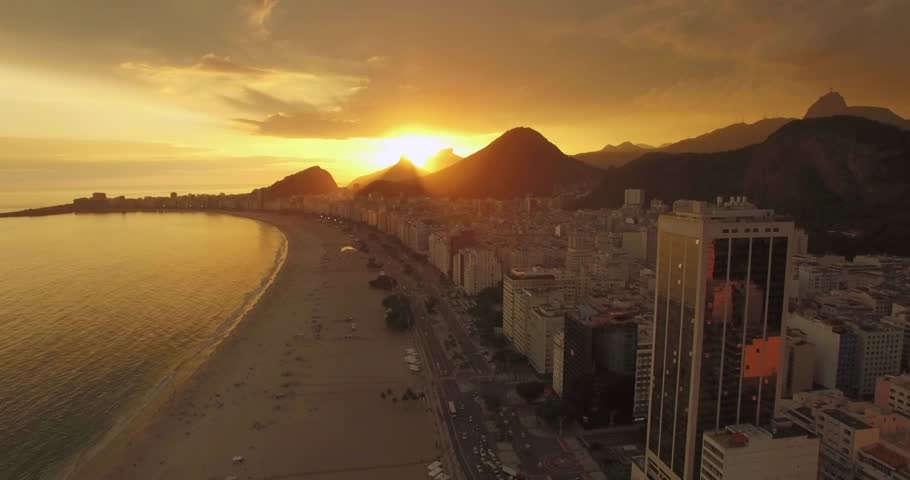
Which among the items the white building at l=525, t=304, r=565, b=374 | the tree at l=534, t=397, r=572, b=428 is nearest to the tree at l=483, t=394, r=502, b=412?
the tree at l=534, t=397, r=572, b=428

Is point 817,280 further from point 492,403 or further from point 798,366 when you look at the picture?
point 492,403

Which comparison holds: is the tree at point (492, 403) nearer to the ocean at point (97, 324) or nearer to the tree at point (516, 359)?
the tree at point (516, 359)

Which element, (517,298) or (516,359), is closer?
(516,359)

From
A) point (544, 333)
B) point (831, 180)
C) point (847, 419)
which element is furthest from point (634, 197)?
point (847, 419)

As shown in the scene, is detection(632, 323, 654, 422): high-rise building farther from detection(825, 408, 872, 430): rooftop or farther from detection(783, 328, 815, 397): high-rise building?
detection(783, 328, 815, 397): high-rise building

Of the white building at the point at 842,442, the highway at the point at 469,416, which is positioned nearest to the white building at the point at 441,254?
the highway at the point at 469,416

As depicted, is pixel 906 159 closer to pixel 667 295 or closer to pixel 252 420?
pixel 667 295
